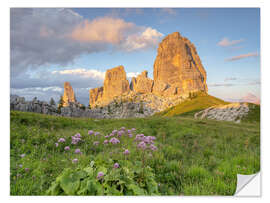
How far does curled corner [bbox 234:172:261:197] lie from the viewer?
3.38 metres

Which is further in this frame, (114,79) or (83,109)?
(83,109)

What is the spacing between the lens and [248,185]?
359 cm

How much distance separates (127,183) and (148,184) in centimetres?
40

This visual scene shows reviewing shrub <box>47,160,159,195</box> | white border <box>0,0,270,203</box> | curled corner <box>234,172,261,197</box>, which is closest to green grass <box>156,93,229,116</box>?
white border <box>0,0,270,203</box>

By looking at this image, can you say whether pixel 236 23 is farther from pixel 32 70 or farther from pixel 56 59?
pixel 32 70

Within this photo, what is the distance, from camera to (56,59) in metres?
5.45

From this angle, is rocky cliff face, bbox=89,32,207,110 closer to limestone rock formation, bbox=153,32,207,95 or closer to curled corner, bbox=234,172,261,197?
limestone rock formation, bbox=153,32,207,95

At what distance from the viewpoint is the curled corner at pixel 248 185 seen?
3379 mm

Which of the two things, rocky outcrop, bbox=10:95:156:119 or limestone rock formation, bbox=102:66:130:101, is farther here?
limestone rock formation, bbox=102:66:130:101

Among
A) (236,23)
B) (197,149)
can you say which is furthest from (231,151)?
(236,23)

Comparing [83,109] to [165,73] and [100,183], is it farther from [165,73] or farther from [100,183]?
[100,183]
